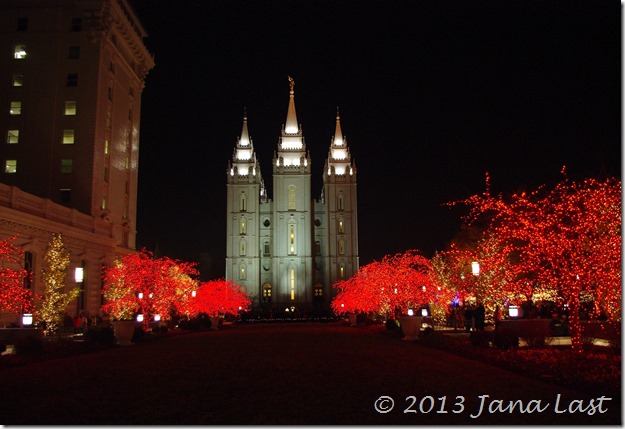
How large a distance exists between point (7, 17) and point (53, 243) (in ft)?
83.6

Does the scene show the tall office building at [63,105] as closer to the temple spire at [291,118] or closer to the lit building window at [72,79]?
the lit building window at [72,79]

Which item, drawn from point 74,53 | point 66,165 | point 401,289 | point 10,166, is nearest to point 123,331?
point 401,289

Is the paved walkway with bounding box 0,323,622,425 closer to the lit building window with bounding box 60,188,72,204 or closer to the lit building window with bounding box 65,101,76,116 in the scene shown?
the lit building window with bounding box 60,188,72,204

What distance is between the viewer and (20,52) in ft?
165

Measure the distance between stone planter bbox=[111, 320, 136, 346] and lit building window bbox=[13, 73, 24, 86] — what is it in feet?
95.8

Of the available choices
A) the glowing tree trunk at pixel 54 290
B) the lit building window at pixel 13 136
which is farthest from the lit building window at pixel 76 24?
the glowing tree trunk at pixel 54 290

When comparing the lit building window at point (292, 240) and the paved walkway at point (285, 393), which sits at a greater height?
the lit building window at point (292, 240)

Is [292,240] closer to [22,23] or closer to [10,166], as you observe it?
[10,166]

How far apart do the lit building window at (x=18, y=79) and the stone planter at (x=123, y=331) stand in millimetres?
29185

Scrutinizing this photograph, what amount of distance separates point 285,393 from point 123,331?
18.1m

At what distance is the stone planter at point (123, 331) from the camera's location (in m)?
29.1

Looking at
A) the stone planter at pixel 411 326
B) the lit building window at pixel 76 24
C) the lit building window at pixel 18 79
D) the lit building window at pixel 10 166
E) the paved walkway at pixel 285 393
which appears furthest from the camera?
the lit building window at pixel 76 24

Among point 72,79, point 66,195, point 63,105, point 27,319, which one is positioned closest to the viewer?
point 27,319

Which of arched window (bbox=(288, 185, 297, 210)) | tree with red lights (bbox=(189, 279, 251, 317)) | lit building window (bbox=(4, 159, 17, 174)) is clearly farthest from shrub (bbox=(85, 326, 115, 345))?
arched window (bbox=(288, 185, 297, 210))
